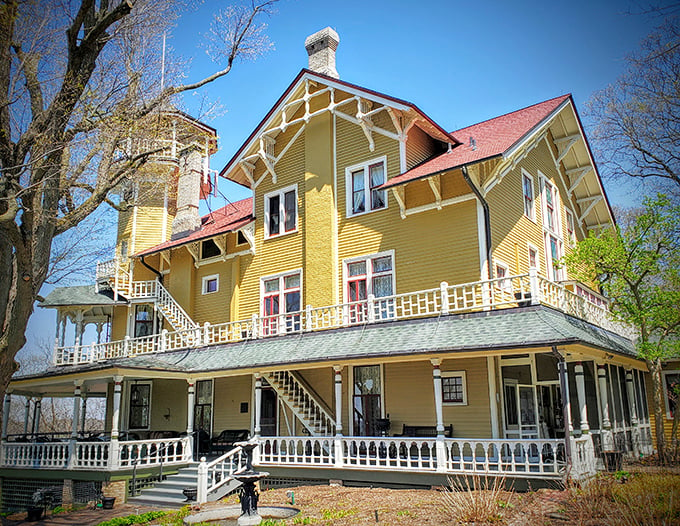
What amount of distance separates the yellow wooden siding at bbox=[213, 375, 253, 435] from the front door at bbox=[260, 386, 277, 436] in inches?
26.6

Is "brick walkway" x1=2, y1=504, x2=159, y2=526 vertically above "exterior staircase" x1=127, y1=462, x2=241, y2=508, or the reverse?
"exterior staircase" x1=127, y1=462, x2=241, y2=508

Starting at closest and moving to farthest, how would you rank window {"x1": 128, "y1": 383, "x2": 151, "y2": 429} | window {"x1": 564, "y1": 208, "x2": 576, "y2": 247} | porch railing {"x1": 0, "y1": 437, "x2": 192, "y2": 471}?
1. porch railing {"x1": 0, "y1": 437, "x2": 192, "y2": 471}
2. window {"x1": 564, "y1": 208, "x2": 576, "y2": 247}
3. window {"x1": 128, "y1": 383, "x2": 151, "y2": 429}

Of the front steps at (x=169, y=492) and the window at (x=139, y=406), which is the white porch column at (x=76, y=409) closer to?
the front steps at (x=169, y=492)

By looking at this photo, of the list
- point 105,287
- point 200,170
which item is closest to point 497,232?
point 200,170

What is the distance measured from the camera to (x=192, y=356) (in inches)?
851

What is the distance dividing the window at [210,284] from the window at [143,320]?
437 centimetres

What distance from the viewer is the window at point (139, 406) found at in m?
25.8

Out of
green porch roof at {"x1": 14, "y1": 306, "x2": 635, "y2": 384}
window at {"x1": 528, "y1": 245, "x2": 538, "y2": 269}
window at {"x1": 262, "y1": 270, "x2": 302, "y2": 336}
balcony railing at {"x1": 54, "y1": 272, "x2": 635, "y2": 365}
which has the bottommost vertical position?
green porch roof at {"x1": 14, "y1": 306, "x2": 635, "y2": 384}

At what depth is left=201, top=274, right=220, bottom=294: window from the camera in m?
24.6

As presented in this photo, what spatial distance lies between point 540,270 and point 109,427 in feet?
61.9

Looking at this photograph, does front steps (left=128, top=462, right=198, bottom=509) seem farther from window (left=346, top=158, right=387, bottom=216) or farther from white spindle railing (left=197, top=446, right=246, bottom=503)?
window (left=346, top=158, right=387, bottom=216)

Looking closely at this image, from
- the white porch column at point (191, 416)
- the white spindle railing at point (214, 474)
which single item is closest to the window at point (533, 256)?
the white spindle railing at point (214, 474)

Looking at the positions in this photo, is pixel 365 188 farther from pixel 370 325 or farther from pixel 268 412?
pixel 268 412

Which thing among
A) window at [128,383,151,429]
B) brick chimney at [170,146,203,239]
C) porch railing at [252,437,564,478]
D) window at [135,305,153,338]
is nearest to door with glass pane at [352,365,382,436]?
porch railing at [252,437,564,478]
